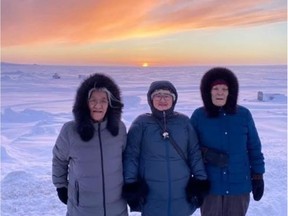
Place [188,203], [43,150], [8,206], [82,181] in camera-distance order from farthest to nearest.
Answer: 1. [43,150]
2. [8,206]
3. [188,203]
4. [82,181]

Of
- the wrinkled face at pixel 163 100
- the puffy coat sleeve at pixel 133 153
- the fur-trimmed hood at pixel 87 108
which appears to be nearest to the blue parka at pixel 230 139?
the wrinkled face at pixel 163 100

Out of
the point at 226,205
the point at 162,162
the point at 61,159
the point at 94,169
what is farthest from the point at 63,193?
the point at 226,205

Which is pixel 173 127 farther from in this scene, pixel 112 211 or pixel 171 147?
pixel 112 211

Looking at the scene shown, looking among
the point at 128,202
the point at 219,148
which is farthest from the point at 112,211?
the point at 219,148

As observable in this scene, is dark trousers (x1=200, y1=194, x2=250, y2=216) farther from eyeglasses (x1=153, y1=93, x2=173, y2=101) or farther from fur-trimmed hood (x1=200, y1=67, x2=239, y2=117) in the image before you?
eyeglasses (x1=153, y1=93, x2=173, y2=101)

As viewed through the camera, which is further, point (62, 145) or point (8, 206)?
point (8, 206)

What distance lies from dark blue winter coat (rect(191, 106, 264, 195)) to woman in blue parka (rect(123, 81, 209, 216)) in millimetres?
117

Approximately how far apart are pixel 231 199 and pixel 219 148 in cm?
41

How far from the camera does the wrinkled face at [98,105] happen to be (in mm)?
2596

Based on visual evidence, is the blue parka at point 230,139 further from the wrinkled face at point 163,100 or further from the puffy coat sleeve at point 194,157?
the wrinkled face at point 163,100

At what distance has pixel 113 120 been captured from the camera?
2613mm

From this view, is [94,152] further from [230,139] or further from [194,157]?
[230,139]

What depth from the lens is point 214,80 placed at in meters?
2.88

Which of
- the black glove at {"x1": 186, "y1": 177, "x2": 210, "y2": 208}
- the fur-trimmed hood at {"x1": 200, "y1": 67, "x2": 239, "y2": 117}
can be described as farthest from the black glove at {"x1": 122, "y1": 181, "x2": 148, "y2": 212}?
the fur-trimmed hood at {"x1": 200, "y1": 67, "x2": 239, "y2": 117}
